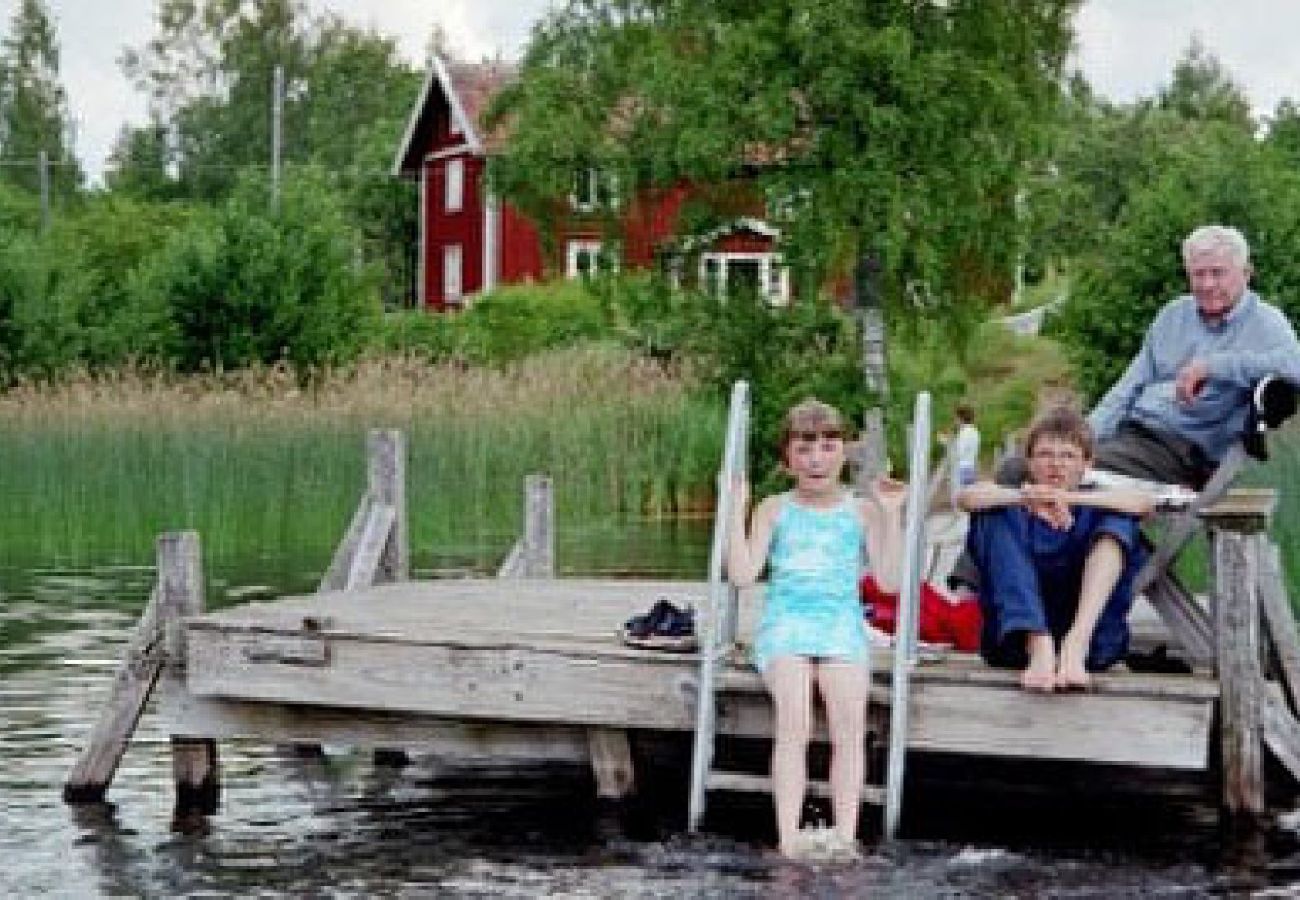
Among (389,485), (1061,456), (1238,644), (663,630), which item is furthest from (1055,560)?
(389,485)

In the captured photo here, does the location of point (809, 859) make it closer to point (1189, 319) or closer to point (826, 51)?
point (1189, 319)

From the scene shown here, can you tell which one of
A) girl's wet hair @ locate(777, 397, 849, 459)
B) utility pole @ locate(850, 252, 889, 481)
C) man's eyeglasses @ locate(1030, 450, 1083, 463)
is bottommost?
man's eyeglasses @ locate(1030, 450, 1083, 463)

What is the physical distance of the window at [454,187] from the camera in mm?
63469

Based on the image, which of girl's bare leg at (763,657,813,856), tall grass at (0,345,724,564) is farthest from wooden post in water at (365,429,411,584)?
tall grass at (0,345,724,564)

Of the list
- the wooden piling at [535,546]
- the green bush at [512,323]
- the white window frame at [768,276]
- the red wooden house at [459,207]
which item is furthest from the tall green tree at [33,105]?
the wooden piling at [535,546]

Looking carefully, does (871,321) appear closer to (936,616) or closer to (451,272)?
(936,616)

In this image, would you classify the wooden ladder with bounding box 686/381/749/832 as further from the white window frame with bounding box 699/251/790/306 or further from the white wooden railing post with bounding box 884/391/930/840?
the white window frame with bounding box 699/251/790/306

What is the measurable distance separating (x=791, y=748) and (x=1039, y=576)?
0.97 meters

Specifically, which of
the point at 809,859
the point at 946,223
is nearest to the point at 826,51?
the point at 946,223

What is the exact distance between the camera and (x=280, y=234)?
3459cm

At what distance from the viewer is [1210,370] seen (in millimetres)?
10172

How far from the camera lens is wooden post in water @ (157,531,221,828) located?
1107cm

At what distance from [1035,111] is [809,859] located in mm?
23050

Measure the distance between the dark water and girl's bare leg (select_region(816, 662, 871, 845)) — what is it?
6.0 inches
